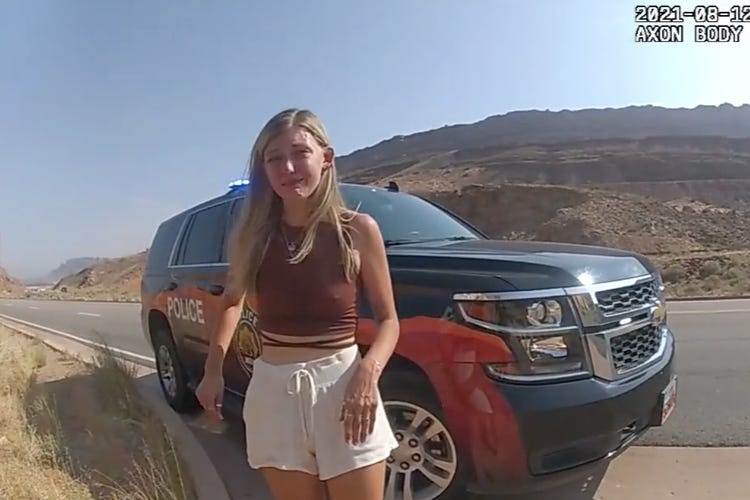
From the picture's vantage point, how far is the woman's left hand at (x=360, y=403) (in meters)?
1.84

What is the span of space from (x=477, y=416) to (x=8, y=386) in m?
5.27

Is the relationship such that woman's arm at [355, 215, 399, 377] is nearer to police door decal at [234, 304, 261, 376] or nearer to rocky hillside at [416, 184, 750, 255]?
police door decal at [234, 304, 261, 376]

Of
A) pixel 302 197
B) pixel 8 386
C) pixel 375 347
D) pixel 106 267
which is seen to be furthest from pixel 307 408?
pixel 106 267

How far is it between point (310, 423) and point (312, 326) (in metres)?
0.29

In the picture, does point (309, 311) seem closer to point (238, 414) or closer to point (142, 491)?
point (142, 491)

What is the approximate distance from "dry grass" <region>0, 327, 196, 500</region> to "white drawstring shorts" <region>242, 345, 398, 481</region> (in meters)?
1.76

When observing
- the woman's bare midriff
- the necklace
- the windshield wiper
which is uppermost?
the windshield wiper

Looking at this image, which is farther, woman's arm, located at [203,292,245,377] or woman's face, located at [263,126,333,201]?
woman's arm, located at [203,292,245,377]

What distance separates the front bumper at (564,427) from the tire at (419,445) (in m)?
0.14

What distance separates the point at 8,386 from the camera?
6176mm

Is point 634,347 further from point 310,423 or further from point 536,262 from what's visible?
point 310,423

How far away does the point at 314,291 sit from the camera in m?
1.92

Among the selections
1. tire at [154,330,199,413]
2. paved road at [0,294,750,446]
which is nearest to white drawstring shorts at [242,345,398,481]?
paved road at [0,294,750,446]

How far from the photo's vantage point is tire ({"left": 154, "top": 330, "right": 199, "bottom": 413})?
5.67 meters
